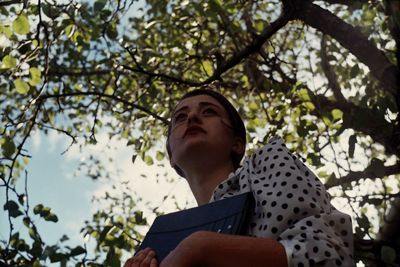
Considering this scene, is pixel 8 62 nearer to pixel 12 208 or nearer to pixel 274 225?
pixel 12 208

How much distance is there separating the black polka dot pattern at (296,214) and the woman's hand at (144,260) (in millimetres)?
338

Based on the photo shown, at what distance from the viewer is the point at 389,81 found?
2.93 metres

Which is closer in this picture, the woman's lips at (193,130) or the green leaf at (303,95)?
the woman's lips at (193,130)

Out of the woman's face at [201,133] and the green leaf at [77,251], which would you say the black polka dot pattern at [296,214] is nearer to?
the woman's face at [201,133]

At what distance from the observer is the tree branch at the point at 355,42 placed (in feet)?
9.64

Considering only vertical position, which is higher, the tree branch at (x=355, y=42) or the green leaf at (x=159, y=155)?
the green leaf at (x=159, y=155)

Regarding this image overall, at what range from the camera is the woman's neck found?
2.45 metres

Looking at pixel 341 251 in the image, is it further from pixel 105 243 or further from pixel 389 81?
pixel 105 243

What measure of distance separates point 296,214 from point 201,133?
955 millimetres

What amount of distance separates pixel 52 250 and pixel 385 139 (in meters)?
2.19

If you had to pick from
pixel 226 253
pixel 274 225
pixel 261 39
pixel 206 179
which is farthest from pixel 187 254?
pixel 261 39

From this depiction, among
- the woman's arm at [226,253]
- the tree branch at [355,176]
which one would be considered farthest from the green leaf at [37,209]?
the woman's arm at [226,253]

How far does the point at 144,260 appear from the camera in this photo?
1.76m

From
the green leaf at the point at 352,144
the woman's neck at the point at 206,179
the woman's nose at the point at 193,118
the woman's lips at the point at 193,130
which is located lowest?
the woman's neck at the point at 206,179
